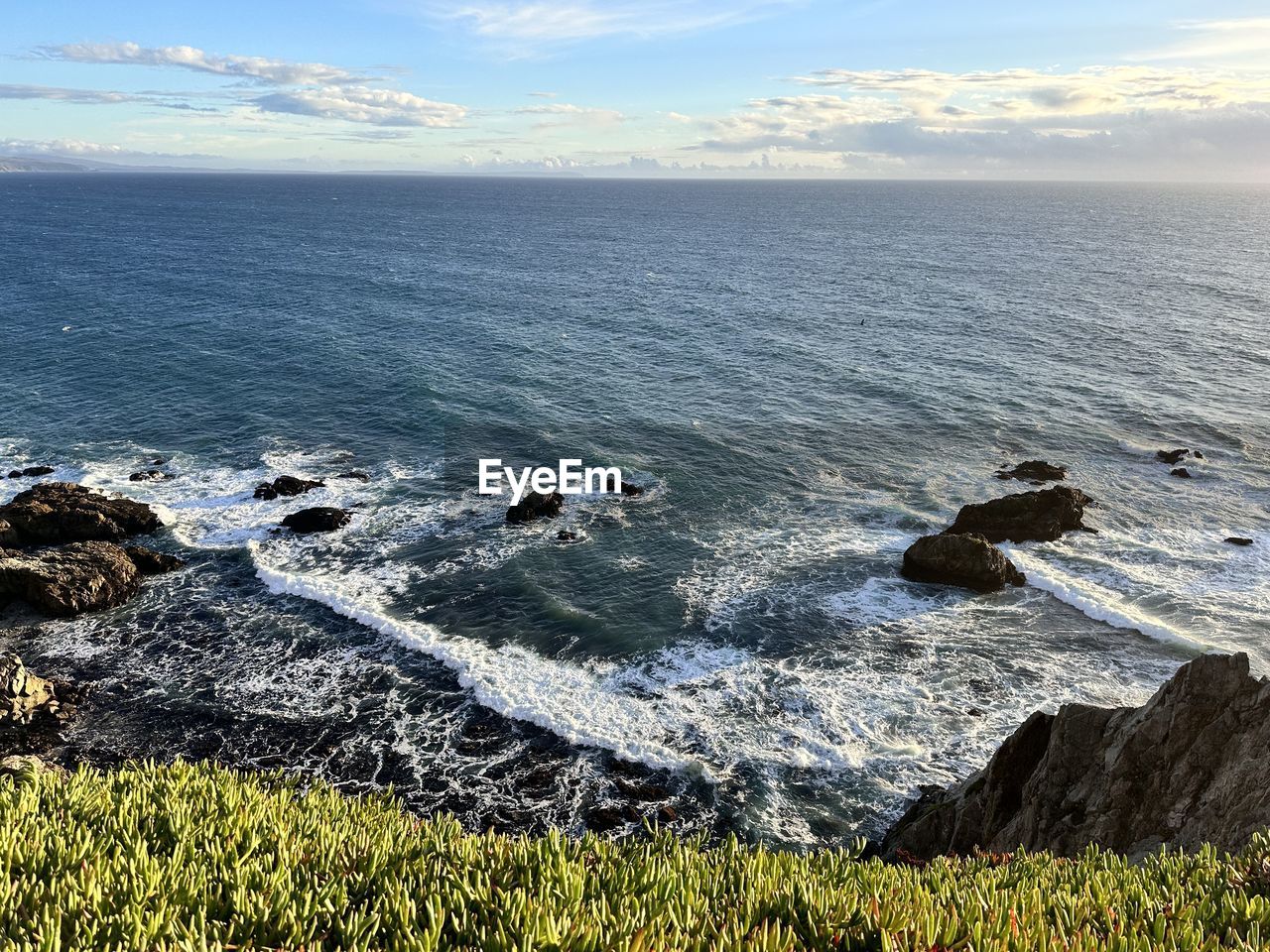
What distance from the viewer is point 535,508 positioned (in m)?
43.8

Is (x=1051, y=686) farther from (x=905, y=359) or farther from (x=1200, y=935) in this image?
(x=905, y=359)

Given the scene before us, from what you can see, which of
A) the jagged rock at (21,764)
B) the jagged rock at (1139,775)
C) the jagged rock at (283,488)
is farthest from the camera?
the jagged rock at (283,488)

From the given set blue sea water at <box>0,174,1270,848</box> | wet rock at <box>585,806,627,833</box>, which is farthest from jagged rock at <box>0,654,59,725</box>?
wet rock at <box>585,806,627,833</box>

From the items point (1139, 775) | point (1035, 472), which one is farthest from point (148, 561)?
point (1035, 472)

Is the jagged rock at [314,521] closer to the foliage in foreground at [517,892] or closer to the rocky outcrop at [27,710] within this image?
the rocky outcrop at [27,710]

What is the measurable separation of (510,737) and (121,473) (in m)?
33.9

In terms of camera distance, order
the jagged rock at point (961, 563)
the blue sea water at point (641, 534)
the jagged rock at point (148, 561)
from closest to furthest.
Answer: the blue sea water at point (641, 534) < the jagged rock at point (961, 563) < the jagged rock at point (148, 561)

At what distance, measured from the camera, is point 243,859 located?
34.6 feet

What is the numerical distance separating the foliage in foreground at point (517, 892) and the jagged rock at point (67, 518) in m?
32.1

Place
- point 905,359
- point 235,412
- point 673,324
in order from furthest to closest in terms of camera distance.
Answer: point 673,324 < point 905,359 < point 235,412

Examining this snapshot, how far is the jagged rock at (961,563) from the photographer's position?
120 ft

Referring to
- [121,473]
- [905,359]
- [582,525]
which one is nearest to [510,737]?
[582,525]

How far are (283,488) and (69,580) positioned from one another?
12319mm
